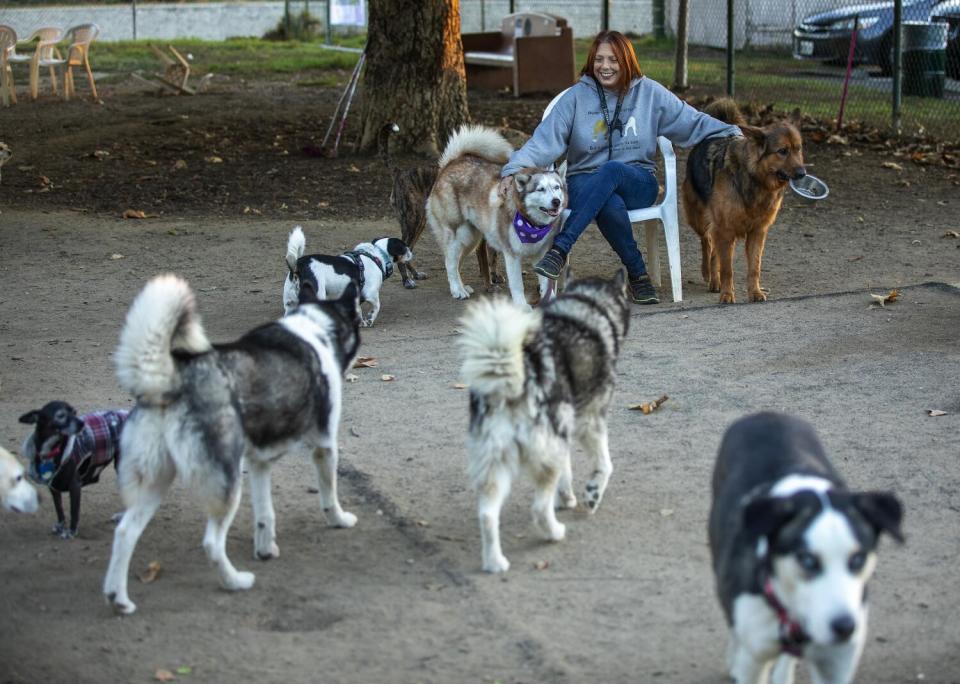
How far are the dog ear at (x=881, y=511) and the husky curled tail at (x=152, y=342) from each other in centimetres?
231

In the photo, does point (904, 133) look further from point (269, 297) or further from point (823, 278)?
point (269, 297)

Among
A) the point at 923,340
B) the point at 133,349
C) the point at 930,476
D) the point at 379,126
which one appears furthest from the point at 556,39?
the point at 133,349

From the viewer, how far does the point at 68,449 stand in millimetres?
4711

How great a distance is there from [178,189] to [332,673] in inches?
378

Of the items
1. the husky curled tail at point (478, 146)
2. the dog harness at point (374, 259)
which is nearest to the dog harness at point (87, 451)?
the dog harness at point (374, 259)

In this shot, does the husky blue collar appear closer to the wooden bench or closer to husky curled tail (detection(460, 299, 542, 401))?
husky curled tail (detection(460, 299, 542, 401))

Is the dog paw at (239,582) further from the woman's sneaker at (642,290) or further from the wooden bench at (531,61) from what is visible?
the wooden bench at (531,61)

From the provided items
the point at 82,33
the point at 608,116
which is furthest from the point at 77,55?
the point at 608,116

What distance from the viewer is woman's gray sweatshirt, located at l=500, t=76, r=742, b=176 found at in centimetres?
844

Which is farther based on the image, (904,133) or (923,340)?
(904,133)

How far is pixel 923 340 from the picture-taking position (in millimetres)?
7230

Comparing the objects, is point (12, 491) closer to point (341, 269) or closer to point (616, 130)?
point (341, 269)

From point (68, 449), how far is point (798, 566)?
308 cm

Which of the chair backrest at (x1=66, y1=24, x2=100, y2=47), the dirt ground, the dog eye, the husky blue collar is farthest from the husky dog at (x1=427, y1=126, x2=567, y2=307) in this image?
the chair backrest at (x1=66, y1=24, x2=100, y2=47)
